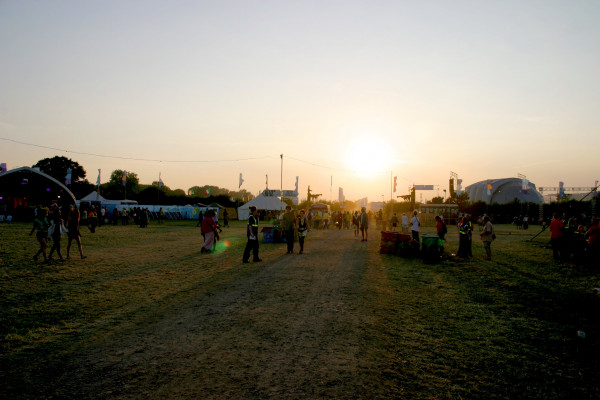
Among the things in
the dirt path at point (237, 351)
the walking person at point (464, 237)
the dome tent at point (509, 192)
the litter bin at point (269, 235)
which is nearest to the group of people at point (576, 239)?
the walking person at point (464, 237)

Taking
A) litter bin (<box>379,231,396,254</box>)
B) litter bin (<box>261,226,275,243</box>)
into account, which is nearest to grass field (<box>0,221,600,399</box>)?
litter bin (<box>379,231,396,254</box>)

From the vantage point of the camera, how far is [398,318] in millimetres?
6508

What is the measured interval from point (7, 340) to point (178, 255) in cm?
975

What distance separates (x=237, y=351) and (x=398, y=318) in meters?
3.07

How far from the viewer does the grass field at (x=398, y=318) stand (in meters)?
4.09

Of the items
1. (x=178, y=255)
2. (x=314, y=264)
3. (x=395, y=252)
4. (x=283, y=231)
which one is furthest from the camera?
(x=283, y=231)

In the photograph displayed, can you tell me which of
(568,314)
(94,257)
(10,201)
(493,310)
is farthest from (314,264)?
(10,201)

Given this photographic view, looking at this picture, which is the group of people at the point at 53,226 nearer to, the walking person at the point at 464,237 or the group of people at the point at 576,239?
the walking person at the point at 464,237

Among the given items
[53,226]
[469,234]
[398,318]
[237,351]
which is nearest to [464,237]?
[469,234]

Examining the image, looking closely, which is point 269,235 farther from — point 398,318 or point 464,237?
point 398,318

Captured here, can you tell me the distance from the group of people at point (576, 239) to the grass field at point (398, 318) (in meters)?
1.93

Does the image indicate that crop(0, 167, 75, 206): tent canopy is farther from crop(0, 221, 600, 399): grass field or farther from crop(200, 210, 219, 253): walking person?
crop(0, 221, 600, 399): grass field

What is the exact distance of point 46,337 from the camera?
5.36m

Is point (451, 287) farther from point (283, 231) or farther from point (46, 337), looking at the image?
point (283, 231)
